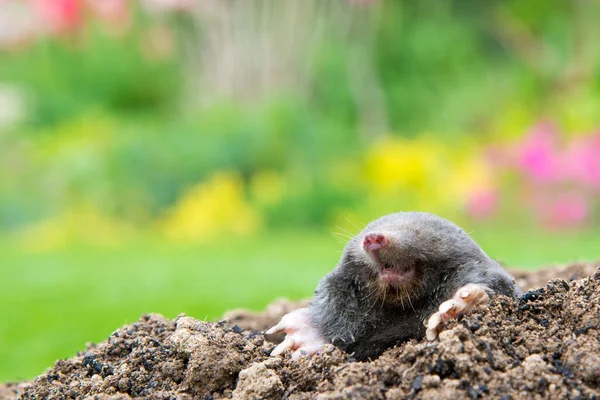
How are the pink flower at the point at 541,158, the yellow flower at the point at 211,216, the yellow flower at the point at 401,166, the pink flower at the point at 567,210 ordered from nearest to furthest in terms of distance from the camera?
the pink flower at the point at 567,210 < the pink flower at the point at 541,158 < the yellow flower at the point at 211,216 < the yellow flower at the point at 401,166

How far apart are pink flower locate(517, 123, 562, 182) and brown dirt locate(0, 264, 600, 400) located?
24.6 ft

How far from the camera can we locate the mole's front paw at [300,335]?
2735 mm

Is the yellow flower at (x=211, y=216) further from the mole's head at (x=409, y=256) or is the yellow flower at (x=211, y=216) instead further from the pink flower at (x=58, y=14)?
the mole's head at (x=409, y=256)

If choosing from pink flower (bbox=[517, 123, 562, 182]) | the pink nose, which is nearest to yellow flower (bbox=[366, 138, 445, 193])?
pink flower (bbox=[517, 123, 562, 182])

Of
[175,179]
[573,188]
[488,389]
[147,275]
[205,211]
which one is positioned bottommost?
[488,389]

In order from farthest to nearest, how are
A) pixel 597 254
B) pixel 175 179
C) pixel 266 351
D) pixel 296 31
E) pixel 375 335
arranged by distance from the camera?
pixel 296 31 < pixel 175 179 < pixel 597 254 < pixel 375 335 < pixel 266 351

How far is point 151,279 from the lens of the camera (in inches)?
304

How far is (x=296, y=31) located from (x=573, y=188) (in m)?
7.03

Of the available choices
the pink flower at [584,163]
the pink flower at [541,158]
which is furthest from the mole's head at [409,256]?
the pink flower at [541,158]

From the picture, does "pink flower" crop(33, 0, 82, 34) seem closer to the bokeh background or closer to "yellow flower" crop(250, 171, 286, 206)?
the bokeh background

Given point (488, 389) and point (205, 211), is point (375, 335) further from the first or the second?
point (205, 211)

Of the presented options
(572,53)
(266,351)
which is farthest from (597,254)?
(572,53)

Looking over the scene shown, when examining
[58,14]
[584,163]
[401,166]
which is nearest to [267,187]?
[401,166]

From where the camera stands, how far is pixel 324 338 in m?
2.92
